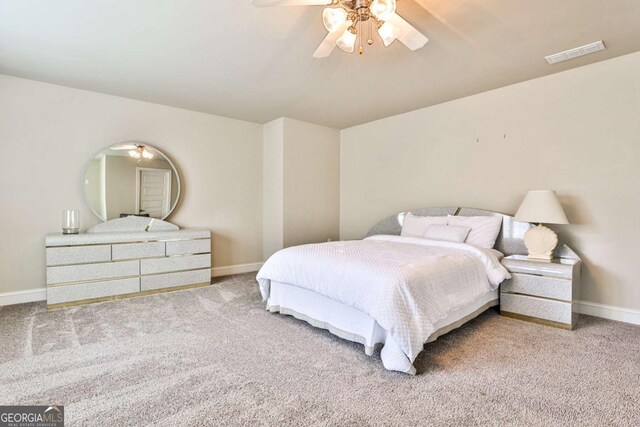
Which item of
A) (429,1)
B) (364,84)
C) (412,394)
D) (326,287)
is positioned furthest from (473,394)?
(364,84)

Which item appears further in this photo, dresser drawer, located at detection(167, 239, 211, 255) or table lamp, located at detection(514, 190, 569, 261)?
dresser drawer, located at detection(167, 239, 211, 255)

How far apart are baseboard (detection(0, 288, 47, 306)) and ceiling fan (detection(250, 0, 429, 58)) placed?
3790mm

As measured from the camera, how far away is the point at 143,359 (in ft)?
7.08

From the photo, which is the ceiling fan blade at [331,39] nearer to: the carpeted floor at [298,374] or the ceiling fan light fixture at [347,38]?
the ceiling fan light fixture at [347,38]

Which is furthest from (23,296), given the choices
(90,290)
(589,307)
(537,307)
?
(589,307)

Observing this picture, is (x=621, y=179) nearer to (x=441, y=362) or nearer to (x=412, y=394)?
(x=441, y=362)

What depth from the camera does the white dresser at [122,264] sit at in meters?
3.24

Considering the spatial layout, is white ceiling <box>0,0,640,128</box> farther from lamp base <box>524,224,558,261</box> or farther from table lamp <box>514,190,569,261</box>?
lamp base <box>524,224,558,261</box>

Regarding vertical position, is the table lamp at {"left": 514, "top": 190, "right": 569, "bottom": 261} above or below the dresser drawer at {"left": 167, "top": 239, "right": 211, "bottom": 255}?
above

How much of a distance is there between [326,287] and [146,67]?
2676 millimetres

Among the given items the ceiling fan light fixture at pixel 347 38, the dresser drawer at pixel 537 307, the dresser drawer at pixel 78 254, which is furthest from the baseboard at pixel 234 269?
the ceiling fan light fixture at pixel 347 38

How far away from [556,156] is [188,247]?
426 cm

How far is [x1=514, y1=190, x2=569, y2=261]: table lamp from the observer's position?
294 cm

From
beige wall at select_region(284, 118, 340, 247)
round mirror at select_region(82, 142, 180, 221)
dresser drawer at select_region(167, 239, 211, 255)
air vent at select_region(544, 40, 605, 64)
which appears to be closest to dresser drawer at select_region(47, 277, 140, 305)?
dresser drawer at select_region(167, 239, 211, 255)
